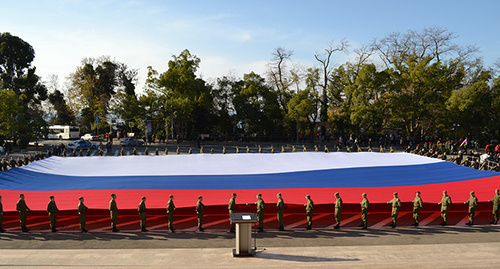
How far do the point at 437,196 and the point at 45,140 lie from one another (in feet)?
176

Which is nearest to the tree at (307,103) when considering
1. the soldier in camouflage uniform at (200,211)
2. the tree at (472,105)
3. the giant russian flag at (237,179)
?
the tree at (472,105)

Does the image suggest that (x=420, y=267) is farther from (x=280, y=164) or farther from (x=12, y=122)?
(x=12, y=122)

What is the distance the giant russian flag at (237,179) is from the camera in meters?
14.4

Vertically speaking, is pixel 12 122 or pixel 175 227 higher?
pixel 12 122

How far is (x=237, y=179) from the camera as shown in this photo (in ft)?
58.3

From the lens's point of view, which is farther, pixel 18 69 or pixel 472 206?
pixel 18 69

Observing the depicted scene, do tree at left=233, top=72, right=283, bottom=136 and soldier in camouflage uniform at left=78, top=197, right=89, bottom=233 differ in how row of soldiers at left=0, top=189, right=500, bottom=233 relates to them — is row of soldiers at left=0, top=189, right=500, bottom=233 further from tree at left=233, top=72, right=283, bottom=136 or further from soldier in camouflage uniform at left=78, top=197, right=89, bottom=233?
tree at left=233, top=72, right=283, bottom=136

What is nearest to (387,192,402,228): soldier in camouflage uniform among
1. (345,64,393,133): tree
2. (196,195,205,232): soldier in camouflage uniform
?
(196,195,205,232): soldier in camouflage uniform

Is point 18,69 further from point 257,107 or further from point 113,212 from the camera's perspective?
point 113,212

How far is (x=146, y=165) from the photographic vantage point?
21.1 m

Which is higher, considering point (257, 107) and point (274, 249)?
point (257, 107)

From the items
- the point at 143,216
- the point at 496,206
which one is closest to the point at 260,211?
the point at 143,216

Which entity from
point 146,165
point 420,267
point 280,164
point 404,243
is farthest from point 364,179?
point 146,165

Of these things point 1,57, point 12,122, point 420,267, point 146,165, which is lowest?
point 420,267
